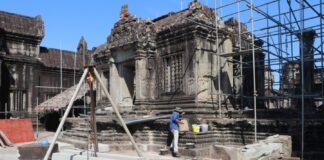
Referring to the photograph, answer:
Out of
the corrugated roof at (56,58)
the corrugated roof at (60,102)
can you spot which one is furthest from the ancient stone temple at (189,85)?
the corrugated roof at (56,58)

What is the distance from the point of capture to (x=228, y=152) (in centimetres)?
1012

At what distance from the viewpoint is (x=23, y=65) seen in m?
25.9

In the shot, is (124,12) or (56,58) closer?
(124,12)

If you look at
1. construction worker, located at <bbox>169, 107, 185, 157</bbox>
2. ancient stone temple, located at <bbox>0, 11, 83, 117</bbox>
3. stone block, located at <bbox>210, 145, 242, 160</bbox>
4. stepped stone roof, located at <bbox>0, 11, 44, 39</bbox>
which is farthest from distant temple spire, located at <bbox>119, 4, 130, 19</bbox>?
stepped stone roof, located at <bbox>0, 11, 44, 39</bbox>

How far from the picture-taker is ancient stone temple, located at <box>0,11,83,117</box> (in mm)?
24969

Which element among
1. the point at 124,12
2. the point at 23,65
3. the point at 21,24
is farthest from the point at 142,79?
the point at 21,24

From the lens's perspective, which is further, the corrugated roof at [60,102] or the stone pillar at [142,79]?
the corrugated roof at [60,102]

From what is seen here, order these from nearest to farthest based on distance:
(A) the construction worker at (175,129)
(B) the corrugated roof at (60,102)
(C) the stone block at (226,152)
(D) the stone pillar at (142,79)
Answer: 1. (C) the stone block at (226,152)
2. (A) the construction worker at (175,129)
3. (D) the stone pillar at (142,79)
4. (B) the corrugated roof at (60,102)

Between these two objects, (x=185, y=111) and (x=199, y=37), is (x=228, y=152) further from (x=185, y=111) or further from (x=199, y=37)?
(x=199, y=37)

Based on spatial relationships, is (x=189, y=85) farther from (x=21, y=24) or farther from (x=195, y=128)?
(x=21, y=24)

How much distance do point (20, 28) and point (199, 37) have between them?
16361mm

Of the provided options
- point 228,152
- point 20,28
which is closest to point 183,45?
point 228,152

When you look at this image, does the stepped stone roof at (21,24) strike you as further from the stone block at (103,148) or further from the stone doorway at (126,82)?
the stone block at (103,148)

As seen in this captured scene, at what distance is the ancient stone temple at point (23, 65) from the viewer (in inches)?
983
